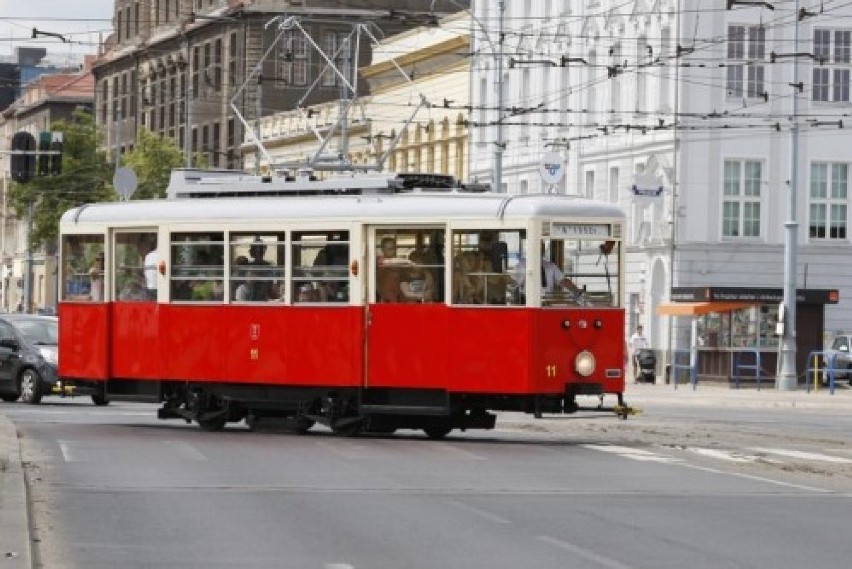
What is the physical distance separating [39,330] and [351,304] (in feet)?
50.6

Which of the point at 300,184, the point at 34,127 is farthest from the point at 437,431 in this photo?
the point at 34,127

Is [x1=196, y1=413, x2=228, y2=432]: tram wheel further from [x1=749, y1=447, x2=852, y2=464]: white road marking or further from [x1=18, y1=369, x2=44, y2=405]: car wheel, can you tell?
[x1=18, y1=369, x2=44, y2=405]: car wheel

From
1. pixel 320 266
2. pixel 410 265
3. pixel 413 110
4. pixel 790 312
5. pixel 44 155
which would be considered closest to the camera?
pixel 410 265

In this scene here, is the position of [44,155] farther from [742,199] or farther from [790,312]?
[742,199]

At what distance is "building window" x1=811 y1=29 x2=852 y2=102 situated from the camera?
70625 mm

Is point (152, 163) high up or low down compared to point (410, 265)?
up

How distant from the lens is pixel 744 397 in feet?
171

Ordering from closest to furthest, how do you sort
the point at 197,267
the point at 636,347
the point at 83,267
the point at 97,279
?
the point at 197,267
the point at 97,279
the point at 83,267
the point at 636,347

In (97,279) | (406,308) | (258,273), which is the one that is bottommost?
(406,308)

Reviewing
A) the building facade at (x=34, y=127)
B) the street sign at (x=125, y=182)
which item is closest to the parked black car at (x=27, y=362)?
the street sign at (x=125, y=182)

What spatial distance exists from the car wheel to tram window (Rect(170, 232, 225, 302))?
11073mm

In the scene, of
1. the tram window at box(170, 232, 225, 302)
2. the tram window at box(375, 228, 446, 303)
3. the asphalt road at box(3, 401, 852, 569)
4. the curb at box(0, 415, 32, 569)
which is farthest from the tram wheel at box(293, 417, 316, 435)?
the curb at box(0, 415, 32, 569)

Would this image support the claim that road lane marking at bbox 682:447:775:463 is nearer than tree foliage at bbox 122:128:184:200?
Yes

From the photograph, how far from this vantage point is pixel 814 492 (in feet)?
72.8
